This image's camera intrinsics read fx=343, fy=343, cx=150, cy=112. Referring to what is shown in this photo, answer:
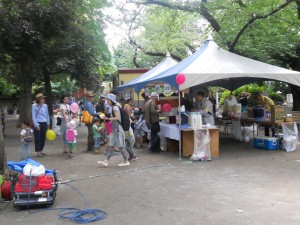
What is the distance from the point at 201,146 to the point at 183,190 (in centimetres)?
307

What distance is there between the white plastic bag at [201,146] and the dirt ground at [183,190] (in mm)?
278

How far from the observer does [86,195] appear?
6.03 m

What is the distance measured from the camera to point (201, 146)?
913cm

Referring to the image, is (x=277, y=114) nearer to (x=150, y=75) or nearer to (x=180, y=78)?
(x=180, y=78)

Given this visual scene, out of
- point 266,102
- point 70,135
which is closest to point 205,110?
point 266,102

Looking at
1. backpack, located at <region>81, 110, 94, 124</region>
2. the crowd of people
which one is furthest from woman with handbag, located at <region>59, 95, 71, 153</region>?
backpack, located at <region>81, 110, 94, 124</region>

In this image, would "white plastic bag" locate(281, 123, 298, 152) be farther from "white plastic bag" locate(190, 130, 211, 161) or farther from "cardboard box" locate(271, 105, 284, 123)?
"white plastic bag" locate(190, 130, 211, 161)

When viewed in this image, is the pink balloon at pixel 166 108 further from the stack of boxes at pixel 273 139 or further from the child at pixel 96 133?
the stack of boxes at pixel 273 139

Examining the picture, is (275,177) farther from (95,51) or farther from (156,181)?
(95,51)

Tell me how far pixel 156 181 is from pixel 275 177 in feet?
8.03

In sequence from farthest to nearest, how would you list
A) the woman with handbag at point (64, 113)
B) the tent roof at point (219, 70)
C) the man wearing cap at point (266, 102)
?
the man wearing cap at point (266, 102), the woman with handbag at point (64, 113), the tent roof at point (219, 70)

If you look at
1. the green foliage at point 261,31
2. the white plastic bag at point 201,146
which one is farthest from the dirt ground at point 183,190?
the green foliage at point 261,31

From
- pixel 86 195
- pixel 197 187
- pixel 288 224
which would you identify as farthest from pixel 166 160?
pixel 288 224

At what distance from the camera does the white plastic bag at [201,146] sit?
9008mm
